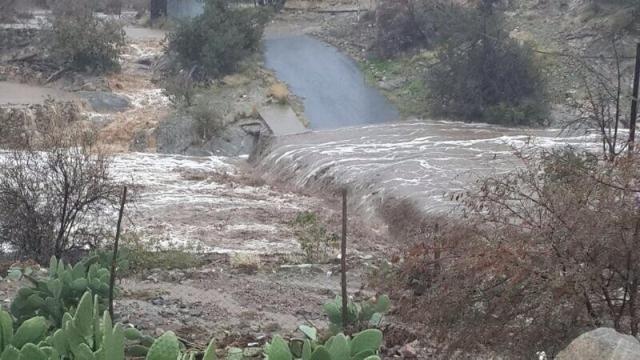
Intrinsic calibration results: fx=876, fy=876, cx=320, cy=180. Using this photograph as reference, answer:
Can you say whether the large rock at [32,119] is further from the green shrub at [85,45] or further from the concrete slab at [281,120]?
the green shrub at [85,45]

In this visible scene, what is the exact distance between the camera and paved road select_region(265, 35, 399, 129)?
111 feet

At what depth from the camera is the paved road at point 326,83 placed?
1326 inches

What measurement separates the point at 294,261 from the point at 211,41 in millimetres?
25917

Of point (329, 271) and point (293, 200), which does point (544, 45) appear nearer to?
point (293, 200)

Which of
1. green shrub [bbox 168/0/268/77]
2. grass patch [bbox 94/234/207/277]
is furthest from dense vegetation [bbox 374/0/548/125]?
grass patch [bbox 94/234/207/277]

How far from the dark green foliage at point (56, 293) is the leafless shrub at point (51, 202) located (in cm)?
514

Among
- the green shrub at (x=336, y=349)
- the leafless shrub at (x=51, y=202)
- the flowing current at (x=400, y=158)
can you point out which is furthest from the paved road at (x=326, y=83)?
the green shrub at (x=336, y=349)

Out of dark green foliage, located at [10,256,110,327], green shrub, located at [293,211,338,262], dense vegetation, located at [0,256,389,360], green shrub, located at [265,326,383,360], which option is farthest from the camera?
green shrub, located at [293,211,338,262]

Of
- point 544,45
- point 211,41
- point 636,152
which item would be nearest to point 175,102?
point 211,41

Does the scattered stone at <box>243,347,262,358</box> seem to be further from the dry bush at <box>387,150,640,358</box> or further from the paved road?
the paved road

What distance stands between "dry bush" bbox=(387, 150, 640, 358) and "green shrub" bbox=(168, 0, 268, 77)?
1250 inches

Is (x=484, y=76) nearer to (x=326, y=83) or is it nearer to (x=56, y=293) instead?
(x=326, y=83)

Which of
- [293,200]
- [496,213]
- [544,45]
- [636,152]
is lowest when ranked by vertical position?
[293,200]

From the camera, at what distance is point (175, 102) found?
3125cm
